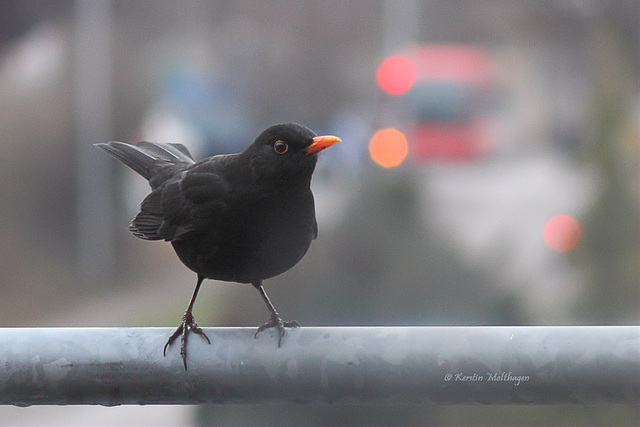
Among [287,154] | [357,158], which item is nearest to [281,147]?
[287,154]

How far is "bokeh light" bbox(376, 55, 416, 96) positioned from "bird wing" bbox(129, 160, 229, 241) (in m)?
10.8

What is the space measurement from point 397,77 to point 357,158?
3.17 metres

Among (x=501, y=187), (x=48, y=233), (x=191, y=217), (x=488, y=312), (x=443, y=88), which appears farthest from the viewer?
(x=443, y=88)

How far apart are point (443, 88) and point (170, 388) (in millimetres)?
14885

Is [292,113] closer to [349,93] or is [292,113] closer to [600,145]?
[349,93]

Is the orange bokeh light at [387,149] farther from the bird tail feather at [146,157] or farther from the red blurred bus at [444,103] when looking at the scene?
the bird tail feather at [146,157]

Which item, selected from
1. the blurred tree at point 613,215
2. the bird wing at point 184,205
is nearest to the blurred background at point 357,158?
the blurred tree at point 613,215

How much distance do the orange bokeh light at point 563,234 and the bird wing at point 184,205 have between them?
3.97 meters

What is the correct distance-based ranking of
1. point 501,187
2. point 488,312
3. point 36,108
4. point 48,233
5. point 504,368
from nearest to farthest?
1. point 504,368
2. point 488,312
3. point 36,108
4. point 48,233
5. point 501,187

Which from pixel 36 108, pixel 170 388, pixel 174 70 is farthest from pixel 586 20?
pixel 170 388

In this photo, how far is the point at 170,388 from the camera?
5.83ft

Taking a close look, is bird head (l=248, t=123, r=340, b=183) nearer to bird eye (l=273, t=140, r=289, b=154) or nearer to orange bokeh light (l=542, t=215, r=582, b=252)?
bird eye (l=273, t=140, r=289, b=154)

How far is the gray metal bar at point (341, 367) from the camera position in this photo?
5.46 ft

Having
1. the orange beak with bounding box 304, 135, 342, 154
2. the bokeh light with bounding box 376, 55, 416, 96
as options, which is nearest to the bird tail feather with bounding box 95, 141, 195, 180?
the orange beak with bounding box 304, 135, 342, 154
